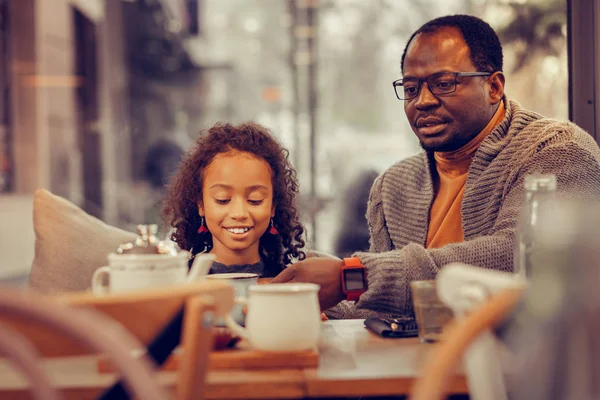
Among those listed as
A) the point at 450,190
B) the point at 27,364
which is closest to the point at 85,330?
the point at 27,364

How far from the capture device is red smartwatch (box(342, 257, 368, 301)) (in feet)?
6.21

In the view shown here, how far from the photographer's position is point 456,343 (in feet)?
2.70

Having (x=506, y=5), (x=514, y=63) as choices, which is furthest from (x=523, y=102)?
(x=506, y=5)

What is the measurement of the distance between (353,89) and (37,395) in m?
4.74

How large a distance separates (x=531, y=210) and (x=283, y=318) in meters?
0.52

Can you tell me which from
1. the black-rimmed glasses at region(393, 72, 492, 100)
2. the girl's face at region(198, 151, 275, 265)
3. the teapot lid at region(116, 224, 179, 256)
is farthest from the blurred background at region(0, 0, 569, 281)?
the teapot lid at region(116, 224, 179, 256)

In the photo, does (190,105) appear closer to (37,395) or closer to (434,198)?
(434,198)

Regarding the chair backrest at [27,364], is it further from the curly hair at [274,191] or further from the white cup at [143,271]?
the curly hair at [274,191]

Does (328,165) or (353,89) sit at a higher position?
(353,89)

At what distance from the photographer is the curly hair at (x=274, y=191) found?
2.36 m

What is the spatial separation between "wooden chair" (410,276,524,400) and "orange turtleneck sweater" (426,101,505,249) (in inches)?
65.5

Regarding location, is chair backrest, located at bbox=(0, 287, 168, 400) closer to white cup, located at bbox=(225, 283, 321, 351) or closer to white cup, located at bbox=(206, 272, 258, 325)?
white cup, located at bbox=(225, 283, 321, 351)

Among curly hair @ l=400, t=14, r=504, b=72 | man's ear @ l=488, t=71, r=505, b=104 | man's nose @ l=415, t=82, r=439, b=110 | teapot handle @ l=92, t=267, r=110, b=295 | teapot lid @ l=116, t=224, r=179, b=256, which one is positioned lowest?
teapot handle @ l=92, t=267, r=110, b=295

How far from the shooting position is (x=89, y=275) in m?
2.44
